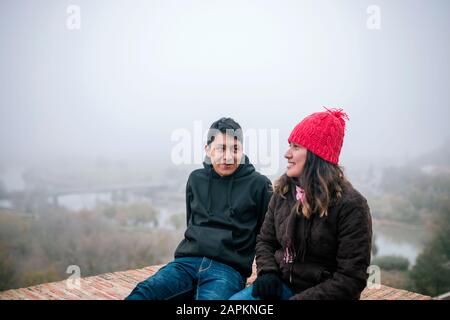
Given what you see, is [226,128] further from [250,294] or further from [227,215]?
[250,294]

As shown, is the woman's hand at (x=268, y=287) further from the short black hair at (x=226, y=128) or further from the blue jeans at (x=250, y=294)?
the short black hair at (x=226, y=128)

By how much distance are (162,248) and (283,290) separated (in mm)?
9927

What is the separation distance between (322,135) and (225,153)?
2.37ft

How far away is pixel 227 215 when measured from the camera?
2291 millimetres

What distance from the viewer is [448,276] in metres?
9.05

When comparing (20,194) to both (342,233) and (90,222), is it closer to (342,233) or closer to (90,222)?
(90,222)

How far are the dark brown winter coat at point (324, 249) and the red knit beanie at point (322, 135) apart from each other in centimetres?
18

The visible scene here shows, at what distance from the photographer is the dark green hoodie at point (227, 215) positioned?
7.31 feet

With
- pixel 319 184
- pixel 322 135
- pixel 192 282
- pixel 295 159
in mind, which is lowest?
pixel 192 282

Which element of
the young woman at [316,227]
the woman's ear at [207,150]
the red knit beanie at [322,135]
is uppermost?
the red knit beanie at [322,135]

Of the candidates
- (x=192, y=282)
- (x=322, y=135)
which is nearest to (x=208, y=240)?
(x=192, y=282)

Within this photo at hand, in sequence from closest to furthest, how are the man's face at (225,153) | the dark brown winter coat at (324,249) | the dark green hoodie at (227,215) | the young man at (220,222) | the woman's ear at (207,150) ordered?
1. the dark brown winter coat at (324,249)
2. the young man at (220,222)
3. the dark green hoodie at (227,215)
4. the man's face at (225,153)
5. the woman's ear at (207,150)

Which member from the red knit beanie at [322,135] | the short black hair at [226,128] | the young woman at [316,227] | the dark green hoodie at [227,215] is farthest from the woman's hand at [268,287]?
the short black hair at [226,128]
